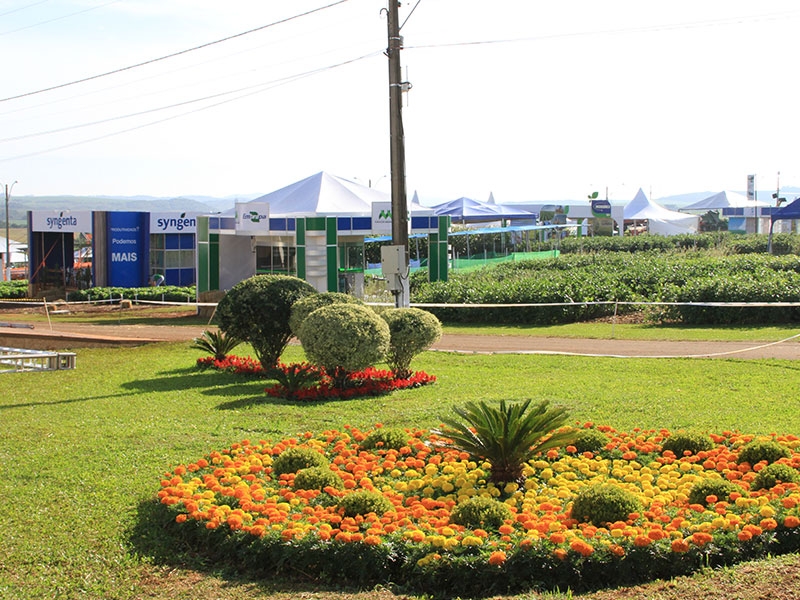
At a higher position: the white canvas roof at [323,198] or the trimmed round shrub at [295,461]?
the white canvas roof at [323,198]

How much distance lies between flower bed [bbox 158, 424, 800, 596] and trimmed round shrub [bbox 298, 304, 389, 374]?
11.5ft

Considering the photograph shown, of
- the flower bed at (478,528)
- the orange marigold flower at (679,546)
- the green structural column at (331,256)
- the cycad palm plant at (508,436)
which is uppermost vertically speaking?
the green structural column at (331,256)

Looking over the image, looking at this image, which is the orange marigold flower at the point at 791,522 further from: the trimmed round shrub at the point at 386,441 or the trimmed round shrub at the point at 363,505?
the trimmed round shrub at the point at 386,441

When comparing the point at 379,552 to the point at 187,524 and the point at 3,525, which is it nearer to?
the point at 187,524

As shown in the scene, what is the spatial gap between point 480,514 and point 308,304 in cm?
761

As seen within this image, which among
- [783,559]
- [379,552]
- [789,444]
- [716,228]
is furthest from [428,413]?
[716,228]

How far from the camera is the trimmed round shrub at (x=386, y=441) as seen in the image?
8.94 metres

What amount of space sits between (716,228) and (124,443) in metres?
86.3

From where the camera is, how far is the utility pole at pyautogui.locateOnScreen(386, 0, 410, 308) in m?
15.4

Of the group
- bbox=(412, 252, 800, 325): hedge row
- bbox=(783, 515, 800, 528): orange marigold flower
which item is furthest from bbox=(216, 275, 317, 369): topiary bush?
bbox=(783, 515, 800, 528): orange marigold flower

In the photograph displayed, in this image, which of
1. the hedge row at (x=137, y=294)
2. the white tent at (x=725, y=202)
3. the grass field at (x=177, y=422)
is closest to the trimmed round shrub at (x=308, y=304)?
the grass field at (x=177, y=422)

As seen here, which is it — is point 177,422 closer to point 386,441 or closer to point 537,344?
point 386,441

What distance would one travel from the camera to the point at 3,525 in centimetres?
699

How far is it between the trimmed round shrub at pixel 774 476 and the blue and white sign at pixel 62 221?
1437 inches
